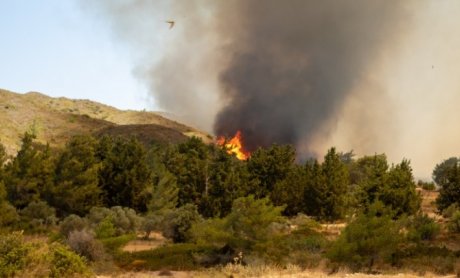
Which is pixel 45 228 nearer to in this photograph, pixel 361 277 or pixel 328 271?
pixel 328 271

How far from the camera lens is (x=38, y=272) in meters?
17.1

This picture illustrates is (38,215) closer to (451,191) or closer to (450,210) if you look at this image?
(450,210)

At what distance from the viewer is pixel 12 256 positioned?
17000 mm

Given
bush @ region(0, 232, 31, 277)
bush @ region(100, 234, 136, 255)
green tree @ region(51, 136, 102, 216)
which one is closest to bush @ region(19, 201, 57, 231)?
green tree @ region(51, 136, 102, 216)

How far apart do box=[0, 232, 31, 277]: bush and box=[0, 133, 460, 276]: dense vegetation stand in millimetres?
47

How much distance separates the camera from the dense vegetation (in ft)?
77.9

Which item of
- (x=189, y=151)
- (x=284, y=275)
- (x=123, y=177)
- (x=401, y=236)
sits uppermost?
(x=189, y=151)

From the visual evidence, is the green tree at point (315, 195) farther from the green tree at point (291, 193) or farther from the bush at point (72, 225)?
the bush at point (72, 225)

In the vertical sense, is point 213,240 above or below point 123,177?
below

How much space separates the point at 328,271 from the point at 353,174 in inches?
2790

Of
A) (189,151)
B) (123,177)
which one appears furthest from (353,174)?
(123,177)

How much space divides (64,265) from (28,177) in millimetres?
26851

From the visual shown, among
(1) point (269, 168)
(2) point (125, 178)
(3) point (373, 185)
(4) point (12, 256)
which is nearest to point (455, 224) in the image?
(3) point (373, 185)

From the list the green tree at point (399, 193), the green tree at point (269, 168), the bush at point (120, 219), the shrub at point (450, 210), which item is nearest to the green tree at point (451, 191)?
the shrub at point (450, 210)
